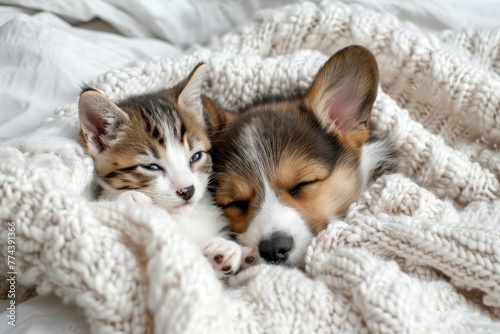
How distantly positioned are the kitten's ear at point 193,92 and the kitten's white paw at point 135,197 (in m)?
0.47

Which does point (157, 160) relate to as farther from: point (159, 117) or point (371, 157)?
point (371, 157)

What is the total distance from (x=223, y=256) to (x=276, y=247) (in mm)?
174

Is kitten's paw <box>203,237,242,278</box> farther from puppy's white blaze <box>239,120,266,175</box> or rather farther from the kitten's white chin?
puppy's white blaze <box>239,120,266,175</box>

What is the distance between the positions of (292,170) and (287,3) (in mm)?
1228

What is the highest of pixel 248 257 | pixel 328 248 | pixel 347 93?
pixel 347 93

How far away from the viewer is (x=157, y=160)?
5.90ft

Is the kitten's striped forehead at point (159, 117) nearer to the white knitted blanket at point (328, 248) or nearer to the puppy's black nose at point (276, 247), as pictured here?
the white knitted blanket at point (328, 248)

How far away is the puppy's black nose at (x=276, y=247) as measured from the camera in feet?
5.51

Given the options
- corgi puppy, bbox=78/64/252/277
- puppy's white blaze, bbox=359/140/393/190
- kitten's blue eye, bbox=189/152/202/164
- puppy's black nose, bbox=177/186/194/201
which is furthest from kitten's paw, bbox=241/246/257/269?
puppy's white blaze, bbox=359/140/393/190

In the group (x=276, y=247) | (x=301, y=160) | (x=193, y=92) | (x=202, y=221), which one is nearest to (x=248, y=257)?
(x=276, y=247)

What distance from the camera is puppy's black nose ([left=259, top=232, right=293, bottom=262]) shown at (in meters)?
1.68

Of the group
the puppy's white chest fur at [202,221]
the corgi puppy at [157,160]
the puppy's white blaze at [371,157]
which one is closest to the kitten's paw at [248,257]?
the corgi puppy at [157,160]

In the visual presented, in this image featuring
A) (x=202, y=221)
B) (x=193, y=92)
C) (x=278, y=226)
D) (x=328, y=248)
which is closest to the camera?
(x=328, y=248)

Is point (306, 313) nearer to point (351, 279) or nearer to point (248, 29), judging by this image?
point (351, 279)
